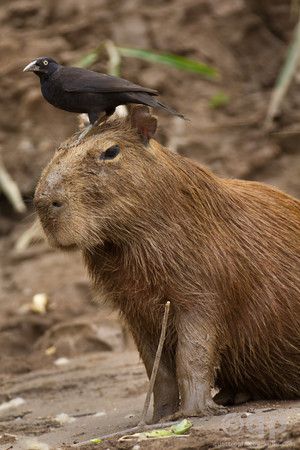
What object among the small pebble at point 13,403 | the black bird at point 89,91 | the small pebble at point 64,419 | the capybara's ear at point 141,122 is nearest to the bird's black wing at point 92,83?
the black bird at point 89,91

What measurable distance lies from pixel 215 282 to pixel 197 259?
0.47ft

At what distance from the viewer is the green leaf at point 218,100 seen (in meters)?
12.1

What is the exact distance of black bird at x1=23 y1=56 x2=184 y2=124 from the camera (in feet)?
17.7

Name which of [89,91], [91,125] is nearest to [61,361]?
[91,125]

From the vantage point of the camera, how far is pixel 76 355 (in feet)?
27.4

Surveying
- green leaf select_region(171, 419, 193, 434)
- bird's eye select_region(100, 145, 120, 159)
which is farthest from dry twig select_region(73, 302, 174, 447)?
bird's eye select_region(100, 145, 120, 159)

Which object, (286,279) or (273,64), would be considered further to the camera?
(273,64)

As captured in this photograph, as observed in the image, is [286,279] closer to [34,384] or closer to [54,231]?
[54,231]

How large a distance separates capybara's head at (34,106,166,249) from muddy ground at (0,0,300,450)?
Result: 2799mm

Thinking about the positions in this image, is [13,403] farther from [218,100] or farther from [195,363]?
[218,100]

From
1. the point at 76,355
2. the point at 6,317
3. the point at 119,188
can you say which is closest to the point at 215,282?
the point at 119,188

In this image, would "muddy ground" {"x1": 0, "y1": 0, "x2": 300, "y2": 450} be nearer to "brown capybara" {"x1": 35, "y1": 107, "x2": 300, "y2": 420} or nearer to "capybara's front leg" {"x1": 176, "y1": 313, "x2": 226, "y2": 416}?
"brown capybara" {"x1": 35, "y1": 107, "x2": 300, "y2": 420}

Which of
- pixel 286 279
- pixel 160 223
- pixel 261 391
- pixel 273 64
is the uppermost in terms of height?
pixel 273 64

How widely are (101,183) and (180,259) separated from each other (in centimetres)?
54
